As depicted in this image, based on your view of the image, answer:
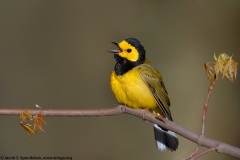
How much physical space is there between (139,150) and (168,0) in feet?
6.14

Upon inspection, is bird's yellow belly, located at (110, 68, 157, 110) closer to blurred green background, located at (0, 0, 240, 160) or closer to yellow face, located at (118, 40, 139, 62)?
yellow face, located at (118, 40, 139, 62)

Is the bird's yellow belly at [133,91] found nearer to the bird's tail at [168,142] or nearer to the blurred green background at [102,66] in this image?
the bird's tail at [168,142]

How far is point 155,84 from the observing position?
12.9 feet

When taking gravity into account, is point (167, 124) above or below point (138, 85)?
below

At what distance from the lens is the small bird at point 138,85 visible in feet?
12.3

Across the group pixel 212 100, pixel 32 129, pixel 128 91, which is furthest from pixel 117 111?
pixel 212 100

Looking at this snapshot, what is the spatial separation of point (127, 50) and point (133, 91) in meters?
0.37

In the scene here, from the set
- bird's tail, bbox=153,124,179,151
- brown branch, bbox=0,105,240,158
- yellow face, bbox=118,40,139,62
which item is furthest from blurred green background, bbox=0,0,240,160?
brown branch, bbox=0,105,240,158

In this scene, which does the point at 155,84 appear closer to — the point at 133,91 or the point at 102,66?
the point at 133,91

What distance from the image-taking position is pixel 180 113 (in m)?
5.74

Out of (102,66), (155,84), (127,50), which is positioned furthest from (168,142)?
(102,66)

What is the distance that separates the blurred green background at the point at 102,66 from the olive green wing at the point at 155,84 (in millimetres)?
1732

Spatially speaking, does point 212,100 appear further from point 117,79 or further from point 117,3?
point 117,79

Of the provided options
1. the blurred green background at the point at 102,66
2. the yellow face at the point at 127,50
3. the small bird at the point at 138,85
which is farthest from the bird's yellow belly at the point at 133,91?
the blurred green background at the point at 102,66
